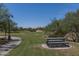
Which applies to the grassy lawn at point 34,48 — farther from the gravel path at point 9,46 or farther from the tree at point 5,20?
the tree at point 5,20

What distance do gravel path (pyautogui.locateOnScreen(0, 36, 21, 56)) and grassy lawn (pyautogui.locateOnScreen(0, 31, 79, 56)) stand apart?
6 centimetres

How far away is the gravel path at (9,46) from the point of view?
16531 mm

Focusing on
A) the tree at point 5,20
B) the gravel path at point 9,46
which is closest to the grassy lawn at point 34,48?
the gravel path at point 9,46

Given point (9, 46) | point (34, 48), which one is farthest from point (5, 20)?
point (34, 48)

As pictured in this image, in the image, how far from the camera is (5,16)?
16.5m

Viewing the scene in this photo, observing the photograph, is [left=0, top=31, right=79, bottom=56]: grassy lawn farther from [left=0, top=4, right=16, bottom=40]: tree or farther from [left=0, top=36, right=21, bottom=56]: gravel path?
[left=0, top=4, right=16, bottom=40]: tree

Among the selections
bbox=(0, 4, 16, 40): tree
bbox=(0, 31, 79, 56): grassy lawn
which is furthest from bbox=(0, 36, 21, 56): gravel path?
bbox=(0, 4, 16, 40): tree

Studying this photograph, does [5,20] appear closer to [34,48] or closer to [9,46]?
[9,46]

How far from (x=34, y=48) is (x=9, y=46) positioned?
0.42m

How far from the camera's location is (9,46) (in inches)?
653

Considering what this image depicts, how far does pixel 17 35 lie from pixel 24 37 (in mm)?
124

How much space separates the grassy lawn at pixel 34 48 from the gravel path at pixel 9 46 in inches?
2.4

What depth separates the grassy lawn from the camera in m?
16.5

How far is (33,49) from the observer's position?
16562 mm
